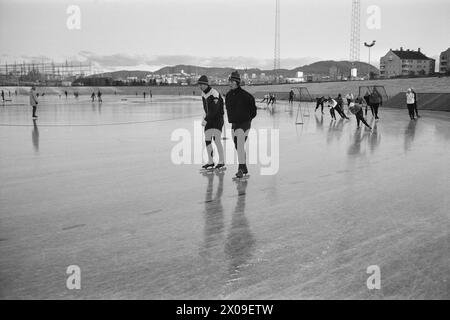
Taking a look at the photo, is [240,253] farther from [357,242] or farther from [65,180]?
[65,180]

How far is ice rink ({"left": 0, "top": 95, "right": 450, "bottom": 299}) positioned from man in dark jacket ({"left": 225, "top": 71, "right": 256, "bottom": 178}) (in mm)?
471

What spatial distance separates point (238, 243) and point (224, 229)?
45cm

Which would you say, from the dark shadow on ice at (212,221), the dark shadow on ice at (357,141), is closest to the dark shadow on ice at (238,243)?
the dark shadow on ice at (212,221)

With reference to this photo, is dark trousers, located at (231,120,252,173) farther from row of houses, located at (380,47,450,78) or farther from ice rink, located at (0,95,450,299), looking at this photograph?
row of houses, located at (380,47,450,78)

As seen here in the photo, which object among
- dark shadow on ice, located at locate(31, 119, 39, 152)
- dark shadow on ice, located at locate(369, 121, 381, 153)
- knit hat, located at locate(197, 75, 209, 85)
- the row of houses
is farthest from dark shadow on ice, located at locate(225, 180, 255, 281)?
the row of houses

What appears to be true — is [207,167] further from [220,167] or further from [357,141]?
[357,141]

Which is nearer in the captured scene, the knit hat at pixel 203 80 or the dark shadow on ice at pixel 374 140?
the knit hat at pixel 203 80

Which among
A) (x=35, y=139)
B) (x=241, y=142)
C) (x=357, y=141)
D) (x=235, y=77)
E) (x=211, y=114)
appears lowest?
(x=357, y=141)

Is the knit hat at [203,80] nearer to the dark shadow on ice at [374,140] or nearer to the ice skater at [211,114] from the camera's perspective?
the ice skater at [211,114]

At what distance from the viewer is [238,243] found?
13.2 feet

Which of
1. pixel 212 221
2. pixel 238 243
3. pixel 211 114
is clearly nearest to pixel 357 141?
pixel 211 114

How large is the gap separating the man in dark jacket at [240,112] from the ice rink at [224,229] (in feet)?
1.54

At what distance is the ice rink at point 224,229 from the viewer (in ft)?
10.3

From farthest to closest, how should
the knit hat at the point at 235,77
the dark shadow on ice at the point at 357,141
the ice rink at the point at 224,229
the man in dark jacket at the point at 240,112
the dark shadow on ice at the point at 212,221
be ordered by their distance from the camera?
the dark shadow on ice at the point at 357,141, the man in dark jacket at the point at 240,112, the knit hat at the point at 235,77, the dark shadow on ice at the point at 212,221, the ice rink at the point at 224,229
